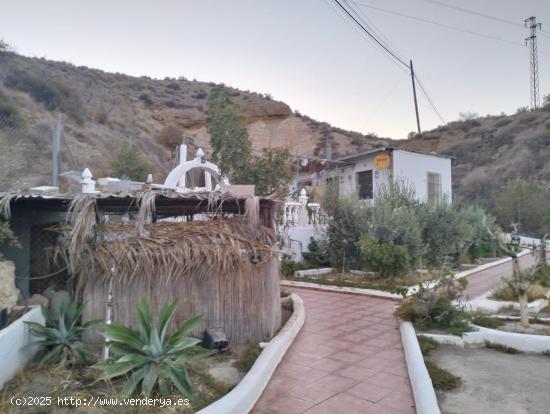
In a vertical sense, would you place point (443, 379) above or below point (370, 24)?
below

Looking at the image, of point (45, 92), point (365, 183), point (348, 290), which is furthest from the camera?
point (45, 92)

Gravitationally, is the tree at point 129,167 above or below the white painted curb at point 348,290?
above

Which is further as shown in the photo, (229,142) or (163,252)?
(229,142)

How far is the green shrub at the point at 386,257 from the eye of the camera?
10.4m

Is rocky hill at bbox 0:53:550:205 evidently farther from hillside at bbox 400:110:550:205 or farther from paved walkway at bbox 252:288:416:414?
paved walkway at bbox 252:288:416:414

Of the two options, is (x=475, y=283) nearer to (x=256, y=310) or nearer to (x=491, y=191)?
(x=256, y=310)

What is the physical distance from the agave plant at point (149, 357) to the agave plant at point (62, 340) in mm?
884

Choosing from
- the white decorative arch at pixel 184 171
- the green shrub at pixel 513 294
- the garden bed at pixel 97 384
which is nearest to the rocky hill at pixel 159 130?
the white decorative arch at pixel 184 171

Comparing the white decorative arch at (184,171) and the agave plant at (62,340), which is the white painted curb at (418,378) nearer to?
the agave plant at (62,340)

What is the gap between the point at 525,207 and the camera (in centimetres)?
2427

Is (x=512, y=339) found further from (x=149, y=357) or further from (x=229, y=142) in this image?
(x=229, y=142)

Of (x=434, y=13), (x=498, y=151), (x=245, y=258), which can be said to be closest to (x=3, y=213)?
(x=245, y=258)

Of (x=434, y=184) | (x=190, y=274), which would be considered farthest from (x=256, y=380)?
(x=434, y=184)

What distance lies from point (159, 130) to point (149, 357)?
29958 millimetres
